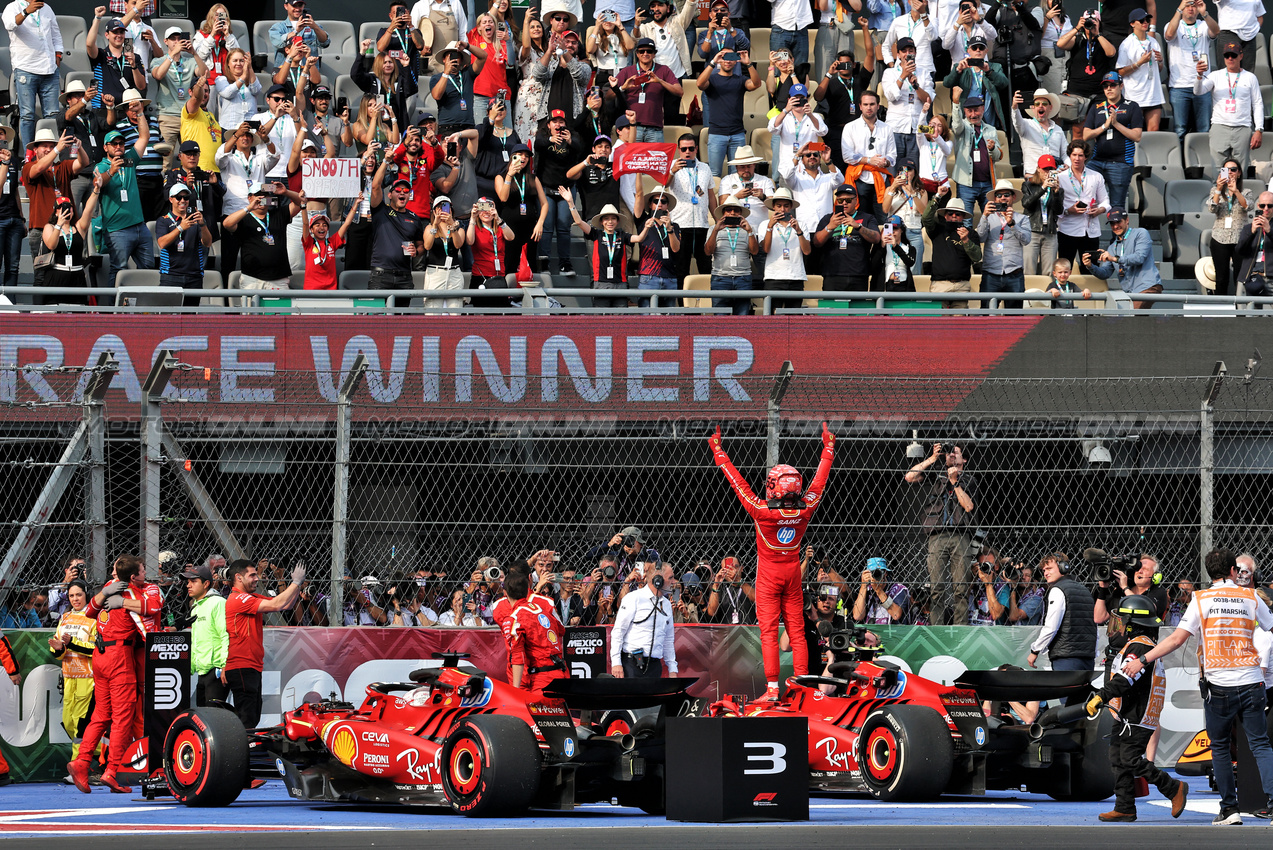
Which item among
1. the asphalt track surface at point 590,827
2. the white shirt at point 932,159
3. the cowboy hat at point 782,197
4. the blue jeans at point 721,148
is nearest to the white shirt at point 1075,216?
the white shirt at point 932,159

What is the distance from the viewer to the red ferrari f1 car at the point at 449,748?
9.05 metres

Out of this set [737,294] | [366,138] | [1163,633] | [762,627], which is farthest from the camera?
[366,138]

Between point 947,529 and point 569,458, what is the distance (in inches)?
179

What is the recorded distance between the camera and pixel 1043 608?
1343cm

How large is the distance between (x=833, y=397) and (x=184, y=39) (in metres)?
8.94

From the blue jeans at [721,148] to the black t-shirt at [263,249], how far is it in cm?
491

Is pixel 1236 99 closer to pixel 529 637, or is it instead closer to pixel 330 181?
pixel 330 181

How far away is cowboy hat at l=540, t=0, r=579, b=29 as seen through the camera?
62.4ft

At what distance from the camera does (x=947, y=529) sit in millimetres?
12758

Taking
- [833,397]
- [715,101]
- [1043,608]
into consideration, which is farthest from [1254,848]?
[715,101]

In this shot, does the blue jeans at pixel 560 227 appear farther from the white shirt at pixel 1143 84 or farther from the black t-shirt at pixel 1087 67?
the white shirt at pixel 1143 84

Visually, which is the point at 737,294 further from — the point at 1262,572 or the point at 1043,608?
the point at 1262,572

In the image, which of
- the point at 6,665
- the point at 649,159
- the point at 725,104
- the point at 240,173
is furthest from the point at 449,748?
the point at 725,104

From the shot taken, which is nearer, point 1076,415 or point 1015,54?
point 1076,415
